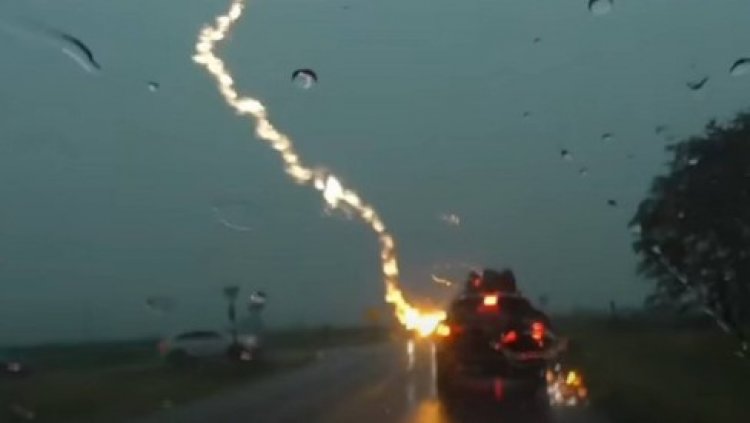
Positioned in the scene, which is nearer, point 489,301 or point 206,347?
point 489,301

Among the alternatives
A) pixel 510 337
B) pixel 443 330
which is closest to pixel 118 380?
pixel 443 330

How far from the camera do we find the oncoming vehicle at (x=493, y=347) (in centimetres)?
2431

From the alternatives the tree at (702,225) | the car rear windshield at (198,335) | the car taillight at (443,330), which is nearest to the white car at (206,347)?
the car rear windshield at (198,335)

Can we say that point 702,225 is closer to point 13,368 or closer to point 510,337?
point 510,337

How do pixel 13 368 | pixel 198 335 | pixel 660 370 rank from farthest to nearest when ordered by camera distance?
pixel 198 335 → pixel 13 368 → pixel 660 370

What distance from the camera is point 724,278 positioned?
27.2 m

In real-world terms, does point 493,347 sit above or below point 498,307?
below

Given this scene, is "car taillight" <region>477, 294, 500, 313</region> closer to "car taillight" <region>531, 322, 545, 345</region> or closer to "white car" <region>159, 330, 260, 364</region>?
"car taillight" <region>531, 322, 545, 345</region>

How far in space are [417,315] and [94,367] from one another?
818 cm

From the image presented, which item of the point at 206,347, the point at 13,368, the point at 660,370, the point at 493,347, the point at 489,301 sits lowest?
the point at 493,347

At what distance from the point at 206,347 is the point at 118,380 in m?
8.41

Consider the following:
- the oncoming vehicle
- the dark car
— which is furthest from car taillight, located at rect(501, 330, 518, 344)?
the dark car

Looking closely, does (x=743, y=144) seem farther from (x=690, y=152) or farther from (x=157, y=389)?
(x=157, y=389)

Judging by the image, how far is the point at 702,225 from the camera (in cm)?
2980
